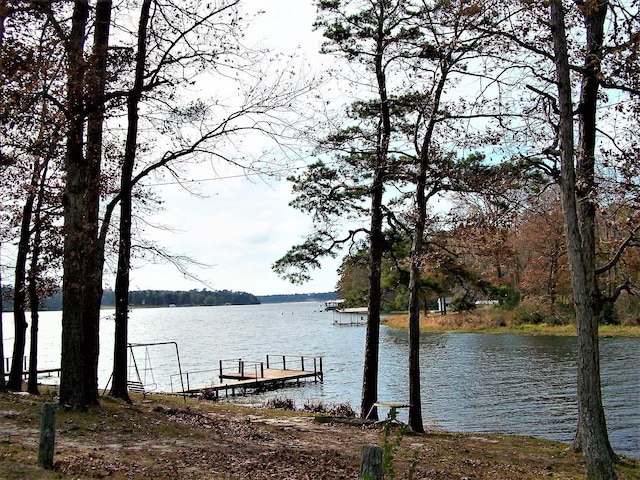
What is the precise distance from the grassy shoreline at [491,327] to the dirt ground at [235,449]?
32765mm

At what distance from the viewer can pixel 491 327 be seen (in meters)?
57.1

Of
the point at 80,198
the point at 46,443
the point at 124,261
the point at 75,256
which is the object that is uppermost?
the point at 80,198

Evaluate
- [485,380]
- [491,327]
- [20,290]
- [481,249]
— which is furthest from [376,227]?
[491,327]

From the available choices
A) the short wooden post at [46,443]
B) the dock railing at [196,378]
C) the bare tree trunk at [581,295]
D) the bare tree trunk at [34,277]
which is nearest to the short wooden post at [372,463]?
the short wooden post at [46,443]

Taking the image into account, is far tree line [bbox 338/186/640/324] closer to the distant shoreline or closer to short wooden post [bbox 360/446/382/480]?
short wooden post [bbox 360/446/382/480]

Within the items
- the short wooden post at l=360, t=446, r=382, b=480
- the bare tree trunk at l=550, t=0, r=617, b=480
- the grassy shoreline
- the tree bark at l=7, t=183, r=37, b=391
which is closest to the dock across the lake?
the tree bark at l=7, t=183, r=37, b=391

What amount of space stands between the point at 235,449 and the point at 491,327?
166ft

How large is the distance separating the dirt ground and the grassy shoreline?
32765 millimetres

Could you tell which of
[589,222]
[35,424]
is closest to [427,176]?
[589,222]

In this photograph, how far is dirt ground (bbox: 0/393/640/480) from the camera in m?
7.96

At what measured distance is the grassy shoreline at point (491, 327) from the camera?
4645 centimetres

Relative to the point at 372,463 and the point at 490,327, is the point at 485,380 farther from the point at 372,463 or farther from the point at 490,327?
the point at 490,327

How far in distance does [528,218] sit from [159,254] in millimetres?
8883

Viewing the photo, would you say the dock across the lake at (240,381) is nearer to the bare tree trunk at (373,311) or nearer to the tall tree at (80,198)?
the bare tree trunk at (373,311)
